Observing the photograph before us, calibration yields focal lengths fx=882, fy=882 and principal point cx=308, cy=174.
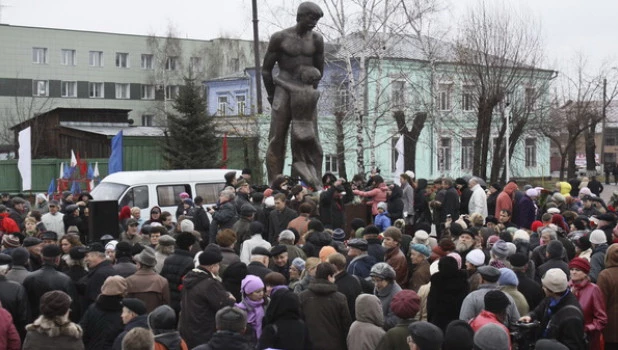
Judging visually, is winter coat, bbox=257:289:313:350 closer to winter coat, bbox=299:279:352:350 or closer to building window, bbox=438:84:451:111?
winter coat, bbox=299:279:352:350

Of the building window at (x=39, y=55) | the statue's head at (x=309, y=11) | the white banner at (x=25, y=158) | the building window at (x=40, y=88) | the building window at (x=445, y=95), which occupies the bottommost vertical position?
the white banner at (x=25, y=158)

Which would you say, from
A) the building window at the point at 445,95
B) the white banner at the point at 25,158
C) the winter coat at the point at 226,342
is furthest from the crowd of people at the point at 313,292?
the building window at the point at 445,95

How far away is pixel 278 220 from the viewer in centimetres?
1320

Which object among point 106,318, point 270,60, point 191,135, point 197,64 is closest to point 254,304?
point 106,318

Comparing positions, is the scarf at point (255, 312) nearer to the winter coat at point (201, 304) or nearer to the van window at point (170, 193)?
the winter coat at point (201, 304)

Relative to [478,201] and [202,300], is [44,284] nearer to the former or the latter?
[202,300]

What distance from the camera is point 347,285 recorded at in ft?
28.8

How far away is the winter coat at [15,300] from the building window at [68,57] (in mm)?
61949

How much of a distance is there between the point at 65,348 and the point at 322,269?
2.39 metres

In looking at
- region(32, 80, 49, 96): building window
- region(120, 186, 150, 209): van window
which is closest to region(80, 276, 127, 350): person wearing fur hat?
region(120, 186, 150, 209): van window

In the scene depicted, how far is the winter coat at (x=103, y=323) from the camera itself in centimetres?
786

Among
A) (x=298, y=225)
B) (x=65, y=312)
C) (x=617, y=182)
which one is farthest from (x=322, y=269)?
(x=617, y=182)

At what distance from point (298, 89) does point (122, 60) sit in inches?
2207

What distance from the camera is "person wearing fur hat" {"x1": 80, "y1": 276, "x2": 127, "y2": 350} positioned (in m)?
7.87
